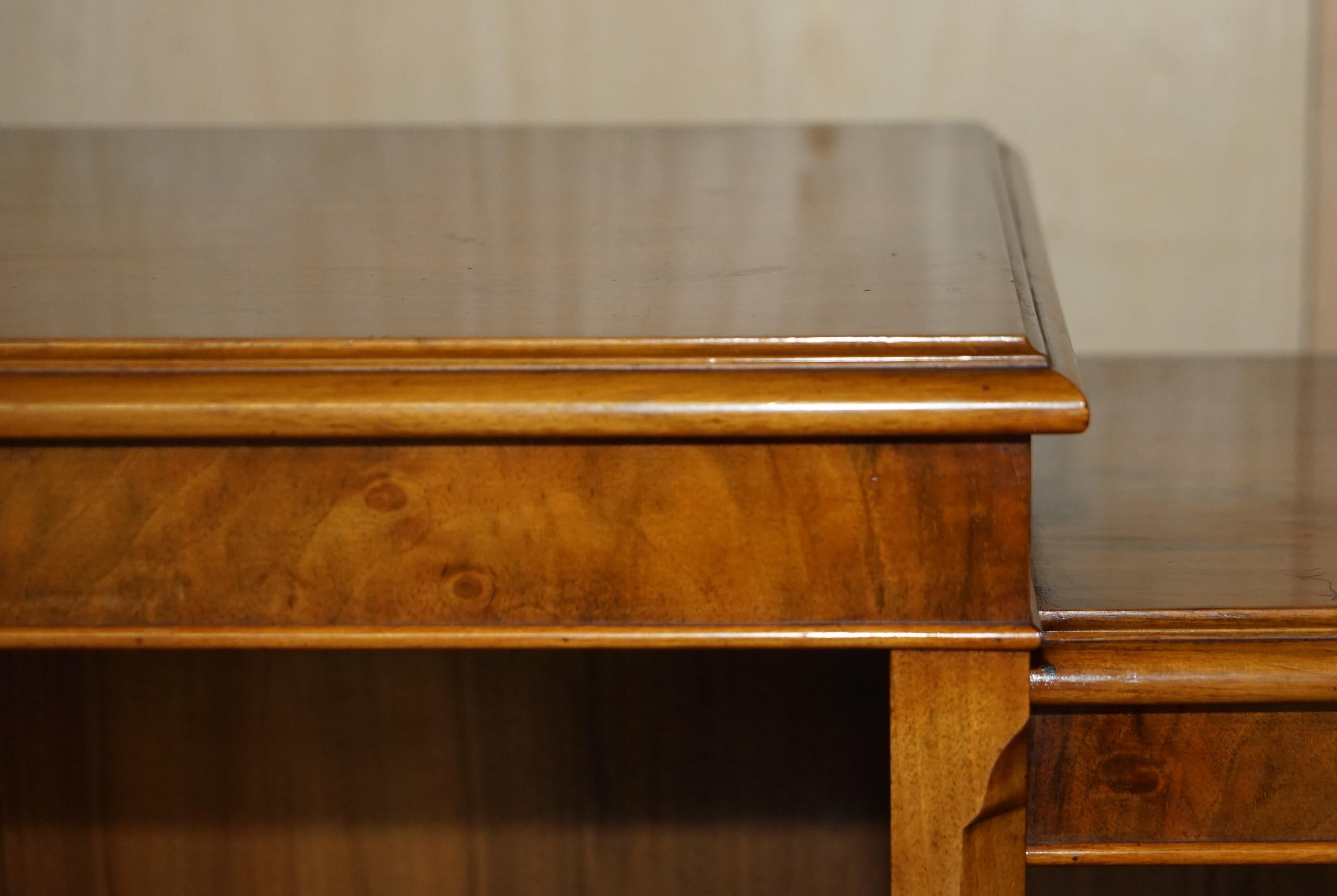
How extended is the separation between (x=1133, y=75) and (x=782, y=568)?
36.5 inches

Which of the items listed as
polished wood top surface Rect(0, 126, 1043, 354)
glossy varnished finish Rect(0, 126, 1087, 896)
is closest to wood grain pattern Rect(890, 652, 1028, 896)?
glossy varnished finish Rect(0, 126, 1087, 896)

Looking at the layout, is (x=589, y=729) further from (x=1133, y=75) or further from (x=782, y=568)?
(x=1133, y=75)

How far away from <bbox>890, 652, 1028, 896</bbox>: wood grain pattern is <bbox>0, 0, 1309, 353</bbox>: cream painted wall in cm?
86

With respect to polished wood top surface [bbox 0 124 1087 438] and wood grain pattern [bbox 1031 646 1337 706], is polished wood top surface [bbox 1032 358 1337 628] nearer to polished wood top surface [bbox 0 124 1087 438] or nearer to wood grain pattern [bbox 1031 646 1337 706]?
wood grain pattern [bbox 1031 646 1337 706]

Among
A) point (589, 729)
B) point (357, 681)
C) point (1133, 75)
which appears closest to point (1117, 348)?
point (1133, 75)

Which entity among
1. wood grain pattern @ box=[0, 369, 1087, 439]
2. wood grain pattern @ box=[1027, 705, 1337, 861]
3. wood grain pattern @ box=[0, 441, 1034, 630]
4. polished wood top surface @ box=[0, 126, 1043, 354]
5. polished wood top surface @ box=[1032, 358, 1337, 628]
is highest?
polished wood top surface @ box=[0, 126, 1043, 354]

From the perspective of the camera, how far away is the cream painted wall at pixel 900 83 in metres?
1.19

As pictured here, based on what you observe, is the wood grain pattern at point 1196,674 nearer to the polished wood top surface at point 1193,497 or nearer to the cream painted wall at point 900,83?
the polished wood top surface at point 1193,497

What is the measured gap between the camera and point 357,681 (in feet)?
2.99

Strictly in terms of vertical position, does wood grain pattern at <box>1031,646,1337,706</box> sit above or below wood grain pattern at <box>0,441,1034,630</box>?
below

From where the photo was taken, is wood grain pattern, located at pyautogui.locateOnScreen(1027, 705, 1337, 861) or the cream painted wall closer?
wood grain pattern, located at pyautogui.locateOnScreen(1027, 705, 1337, 861)

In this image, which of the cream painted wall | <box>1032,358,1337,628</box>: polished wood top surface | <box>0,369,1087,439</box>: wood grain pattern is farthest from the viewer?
the cream painted wall

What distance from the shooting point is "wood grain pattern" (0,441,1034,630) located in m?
0.41

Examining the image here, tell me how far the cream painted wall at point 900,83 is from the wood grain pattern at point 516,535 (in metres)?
0.87
